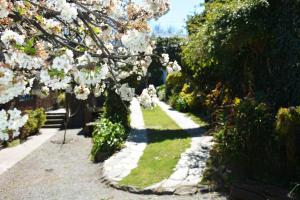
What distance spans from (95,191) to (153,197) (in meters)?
1.51

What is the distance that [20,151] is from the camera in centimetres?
1453

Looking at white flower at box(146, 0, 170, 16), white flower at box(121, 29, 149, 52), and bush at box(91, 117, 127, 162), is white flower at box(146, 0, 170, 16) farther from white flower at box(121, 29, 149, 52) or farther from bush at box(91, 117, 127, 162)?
bush at box(91, 117, 127, 162)

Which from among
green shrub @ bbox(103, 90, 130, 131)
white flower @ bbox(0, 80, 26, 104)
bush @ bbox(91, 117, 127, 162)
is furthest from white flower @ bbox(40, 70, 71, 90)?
green shrub @ bbox(103, 90, 130, 131)

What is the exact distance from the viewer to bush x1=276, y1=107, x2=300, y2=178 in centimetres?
734

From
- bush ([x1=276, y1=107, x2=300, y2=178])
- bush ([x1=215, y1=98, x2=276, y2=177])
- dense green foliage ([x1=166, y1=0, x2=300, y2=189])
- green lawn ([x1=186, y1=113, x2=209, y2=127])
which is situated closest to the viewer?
bush ([x1=276, y1=107, x2=300, y2=178])

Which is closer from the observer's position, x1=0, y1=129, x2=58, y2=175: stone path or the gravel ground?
the gravel ground

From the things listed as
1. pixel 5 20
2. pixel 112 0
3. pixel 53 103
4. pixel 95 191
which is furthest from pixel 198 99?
pixel 5 20

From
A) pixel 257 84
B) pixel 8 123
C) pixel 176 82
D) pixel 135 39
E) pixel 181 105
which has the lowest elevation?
pixel 8 123

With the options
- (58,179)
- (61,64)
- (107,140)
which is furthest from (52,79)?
(107,140)

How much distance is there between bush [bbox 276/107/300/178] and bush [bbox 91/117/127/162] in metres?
6.23

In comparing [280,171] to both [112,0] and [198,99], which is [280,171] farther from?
[198,99]

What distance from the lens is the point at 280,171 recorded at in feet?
25.1

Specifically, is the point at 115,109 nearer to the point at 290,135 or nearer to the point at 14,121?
the point at 290,135

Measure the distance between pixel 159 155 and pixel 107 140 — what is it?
81.5 inches
